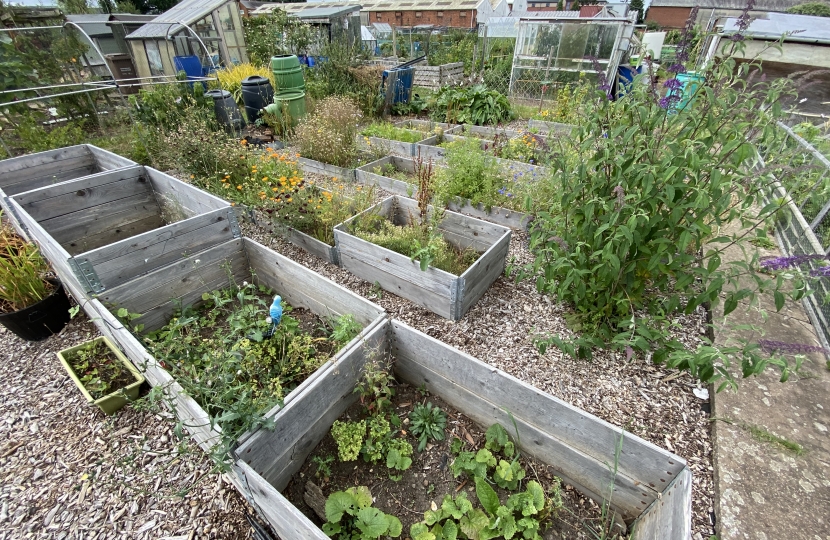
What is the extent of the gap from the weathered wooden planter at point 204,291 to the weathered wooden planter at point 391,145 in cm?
323

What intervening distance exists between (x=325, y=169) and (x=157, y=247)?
9.26 ft

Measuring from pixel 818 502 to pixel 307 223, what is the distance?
4.04m

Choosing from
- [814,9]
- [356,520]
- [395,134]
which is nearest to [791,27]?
[395,134]

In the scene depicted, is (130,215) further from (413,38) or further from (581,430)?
(413,38)

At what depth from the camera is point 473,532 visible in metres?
1.78

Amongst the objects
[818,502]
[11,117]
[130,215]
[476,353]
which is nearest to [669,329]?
[818,502]

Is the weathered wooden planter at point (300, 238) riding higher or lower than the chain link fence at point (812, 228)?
lower

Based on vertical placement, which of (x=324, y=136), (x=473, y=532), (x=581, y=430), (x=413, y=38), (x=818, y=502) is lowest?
(x=473, y=532)

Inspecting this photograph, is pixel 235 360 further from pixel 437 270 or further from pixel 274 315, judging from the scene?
pixel 437 270

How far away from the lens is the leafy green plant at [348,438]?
2033 mm

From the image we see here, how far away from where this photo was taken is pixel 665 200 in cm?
193

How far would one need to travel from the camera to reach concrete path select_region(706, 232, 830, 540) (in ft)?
5.80

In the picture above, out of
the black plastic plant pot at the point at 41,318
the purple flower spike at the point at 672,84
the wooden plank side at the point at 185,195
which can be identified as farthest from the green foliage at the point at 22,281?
the purple flower spike at the point at 672,84

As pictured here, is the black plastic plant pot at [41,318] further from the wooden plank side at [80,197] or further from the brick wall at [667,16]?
the brick wall at [667,16]
